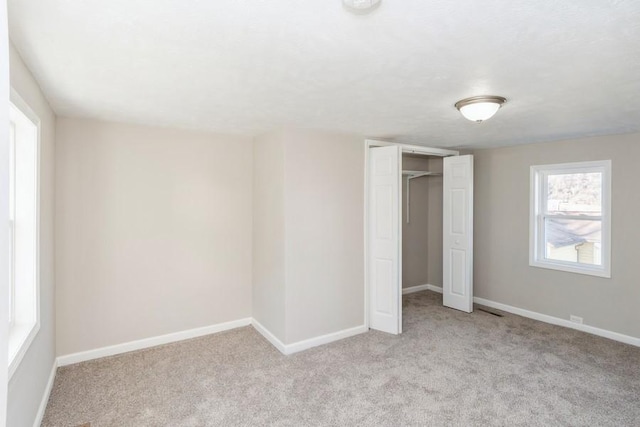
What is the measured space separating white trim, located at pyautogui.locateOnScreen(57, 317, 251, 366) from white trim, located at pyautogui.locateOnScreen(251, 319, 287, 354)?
0.14 metres

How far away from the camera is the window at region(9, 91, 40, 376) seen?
7.20 feet

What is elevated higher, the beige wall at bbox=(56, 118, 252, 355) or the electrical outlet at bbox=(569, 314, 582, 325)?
the beige wall at bbox=(56, 118, 252, 355)

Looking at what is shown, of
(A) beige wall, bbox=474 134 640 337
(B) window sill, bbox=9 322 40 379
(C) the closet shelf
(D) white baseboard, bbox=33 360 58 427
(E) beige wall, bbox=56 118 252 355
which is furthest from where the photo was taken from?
(C) the closet shelf

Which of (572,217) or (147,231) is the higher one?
(572,217)

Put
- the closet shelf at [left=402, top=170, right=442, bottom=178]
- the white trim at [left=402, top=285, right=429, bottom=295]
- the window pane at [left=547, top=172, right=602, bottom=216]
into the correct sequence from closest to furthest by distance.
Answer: the window pane at [left=547, top=172, right=602, bottom=216]
the closet shelf at [left=402, top=170, right=442, bottom=178]
the white trim at [left=402, top=285, right=429, bottom=295]

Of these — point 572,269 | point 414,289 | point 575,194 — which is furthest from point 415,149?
point 414,289

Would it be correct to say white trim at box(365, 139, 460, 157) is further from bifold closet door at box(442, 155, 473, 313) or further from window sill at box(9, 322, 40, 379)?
window sill at box(9, 322, 40, 379)

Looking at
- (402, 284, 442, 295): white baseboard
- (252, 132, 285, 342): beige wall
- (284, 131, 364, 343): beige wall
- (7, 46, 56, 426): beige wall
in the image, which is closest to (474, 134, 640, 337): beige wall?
(402, 284, 442, 295): white baseboard

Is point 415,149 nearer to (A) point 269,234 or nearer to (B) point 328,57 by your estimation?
(A) point 269,234

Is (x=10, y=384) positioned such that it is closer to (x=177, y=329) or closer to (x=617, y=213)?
(x=177, y=329)

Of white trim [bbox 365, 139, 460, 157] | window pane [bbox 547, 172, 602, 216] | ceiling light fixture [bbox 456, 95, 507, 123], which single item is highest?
white trim [bbox 365, 139, 460, 157]

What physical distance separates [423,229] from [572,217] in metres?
2.13

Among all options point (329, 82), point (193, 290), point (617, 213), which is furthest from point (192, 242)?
point (617, 213)

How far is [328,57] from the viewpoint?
1.79 metres
